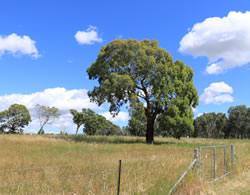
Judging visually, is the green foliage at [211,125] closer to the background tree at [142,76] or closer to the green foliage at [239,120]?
the green foliage at [239,120]

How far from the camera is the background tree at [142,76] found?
2656 centimetres

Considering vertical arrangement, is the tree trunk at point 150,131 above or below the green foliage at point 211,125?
below

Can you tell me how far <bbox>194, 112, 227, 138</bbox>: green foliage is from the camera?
9594 centimetres

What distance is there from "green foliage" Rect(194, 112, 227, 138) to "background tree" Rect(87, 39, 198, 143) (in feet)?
238

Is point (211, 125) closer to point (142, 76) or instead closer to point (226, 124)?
point (226, 124)

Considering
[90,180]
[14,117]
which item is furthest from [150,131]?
[14,117]

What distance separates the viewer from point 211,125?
98625 mm

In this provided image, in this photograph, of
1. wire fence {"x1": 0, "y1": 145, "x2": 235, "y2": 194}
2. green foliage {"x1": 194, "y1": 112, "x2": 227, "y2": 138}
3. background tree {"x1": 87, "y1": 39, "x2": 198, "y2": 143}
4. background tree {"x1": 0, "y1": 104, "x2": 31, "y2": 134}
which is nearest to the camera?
wire fence {"x1": 0, "y1": 145, "x2": 235, "y2": 194}

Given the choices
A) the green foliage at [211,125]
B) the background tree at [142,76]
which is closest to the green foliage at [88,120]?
the green foliage at [211,125]

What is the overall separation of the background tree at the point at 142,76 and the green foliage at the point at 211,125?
72616 millimetres

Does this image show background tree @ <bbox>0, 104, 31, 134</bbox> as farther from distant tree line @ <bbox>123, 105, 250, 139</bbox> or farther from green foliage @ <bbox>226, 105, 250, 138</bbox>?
green foliage @ <bbox>226, 105, 250, 138</bbox>

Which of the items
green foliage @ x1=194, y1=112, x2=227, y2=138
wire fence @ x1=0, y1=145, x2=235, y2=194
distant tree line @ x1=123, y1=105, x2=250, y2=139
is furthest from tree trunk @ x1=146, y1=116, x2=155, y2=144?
green foliage @ x1=194, y1=112, x2=227, y2=138

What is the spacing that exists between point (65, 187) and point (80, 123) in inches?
3163

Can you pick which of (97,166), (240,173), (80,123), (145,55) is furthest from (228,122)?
(97,166)
